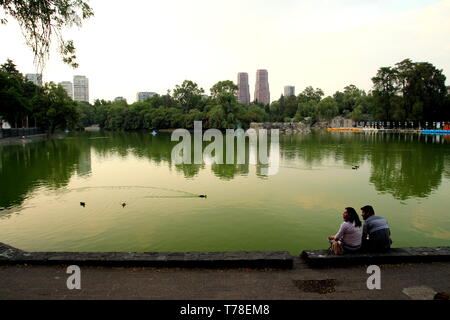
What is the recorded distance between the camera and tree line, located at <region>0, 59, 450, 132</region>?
53969 millimetres

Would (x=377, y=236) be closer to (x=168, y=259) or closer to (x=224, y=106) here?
(x=168, y=259)

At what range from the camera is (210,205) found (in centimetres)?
1240

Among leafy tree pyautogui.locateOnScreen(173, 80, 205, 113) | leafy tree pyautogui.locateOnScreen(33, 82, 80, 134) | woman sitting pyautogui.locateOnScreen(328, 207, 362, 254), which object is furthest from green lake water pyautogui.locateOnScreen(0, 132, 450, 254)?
leafy tree pyautogui.locateOnScreen(173, 80, 205, 113)

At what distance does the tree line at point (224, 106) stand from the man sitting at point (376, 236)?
45078 millimetres

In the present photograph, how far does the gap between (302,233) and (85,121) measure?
114 metres

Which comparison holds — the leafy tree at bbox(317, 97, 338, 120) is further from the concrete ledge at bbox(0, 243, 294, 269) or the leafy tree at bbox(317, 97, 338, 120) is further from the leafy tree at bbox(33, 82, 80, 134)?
the concrete ledge at bbox(0, 243, 294, 269)

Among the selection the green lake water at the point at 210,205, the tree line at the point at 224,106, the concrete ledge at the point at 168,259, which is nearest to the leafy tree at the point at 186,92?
the tree line at the point at 224,106

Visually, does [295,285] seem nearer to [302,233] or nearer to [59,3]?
[302,233]

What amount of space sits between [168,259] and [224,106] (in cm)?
6897

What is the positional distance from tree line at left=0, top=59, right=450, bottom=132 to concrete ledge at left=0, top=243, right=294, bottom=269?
4203 centimetres

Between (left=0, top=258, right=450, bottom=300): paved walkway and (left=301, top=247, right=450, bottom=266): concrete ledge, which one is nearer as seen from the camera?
(left=0, top=258, right=450, bottom=300): paved walkway

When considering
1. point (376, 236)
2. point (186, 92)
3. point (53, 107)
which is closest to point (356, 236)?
point (376, 236)
